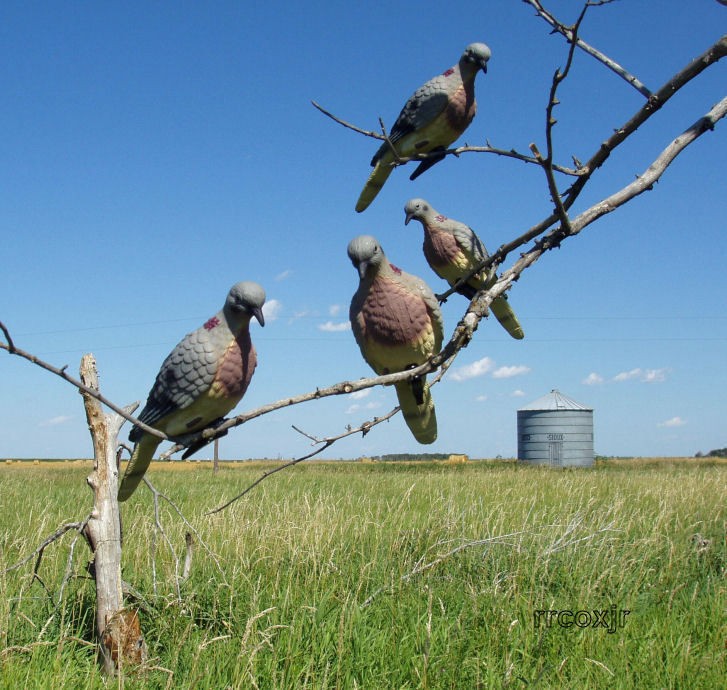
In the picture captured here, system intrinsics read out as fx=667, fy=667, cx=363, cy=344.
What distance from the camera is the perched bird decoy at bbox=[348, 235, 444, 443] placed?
151 centimetres

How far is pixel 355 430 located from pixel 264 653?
7.36 ft

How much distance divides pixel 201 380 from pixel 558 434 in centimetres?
2528

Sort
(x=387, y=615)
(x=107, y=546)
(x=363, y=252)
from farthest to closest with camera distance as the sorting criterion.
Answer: (x=387, y=615)
(x=107, y=546)
(x=363, y=252)

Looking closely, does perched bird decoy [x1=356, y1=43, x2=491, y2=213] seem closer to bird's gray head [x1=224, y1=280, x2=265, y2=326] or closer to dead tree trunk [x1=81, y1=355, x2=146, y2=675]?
bird's gray head [x1=224, y1=280, x2=265, y2=326]

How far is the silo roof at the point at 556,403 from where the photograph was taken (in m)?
26.2

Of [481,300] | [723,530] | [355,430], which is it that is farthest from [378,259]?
[723,530]

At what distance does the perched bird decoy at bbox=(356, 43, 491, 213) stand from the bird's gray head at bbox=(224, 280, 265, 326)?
1.36 ft

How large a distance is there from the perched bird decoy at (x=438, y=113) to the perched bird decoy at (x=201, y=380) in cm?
57

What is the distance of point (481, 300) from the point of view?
1.59 metres

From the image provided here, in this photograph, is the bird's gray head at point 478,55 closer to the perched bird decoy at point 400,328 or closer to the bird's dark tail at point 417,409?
the perched bird decoy at point 400,328

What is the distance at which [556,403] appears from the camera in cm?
2656

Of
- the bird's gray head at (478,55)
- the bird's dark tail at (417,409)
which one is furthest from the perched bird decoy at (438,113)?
the bird's dark tail at (417,409)

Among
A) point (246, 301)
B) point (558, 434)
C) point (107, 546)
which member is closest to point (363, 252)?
point (246, 301)

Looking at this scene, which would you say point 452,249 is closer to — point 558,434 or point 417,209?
point 417,209
